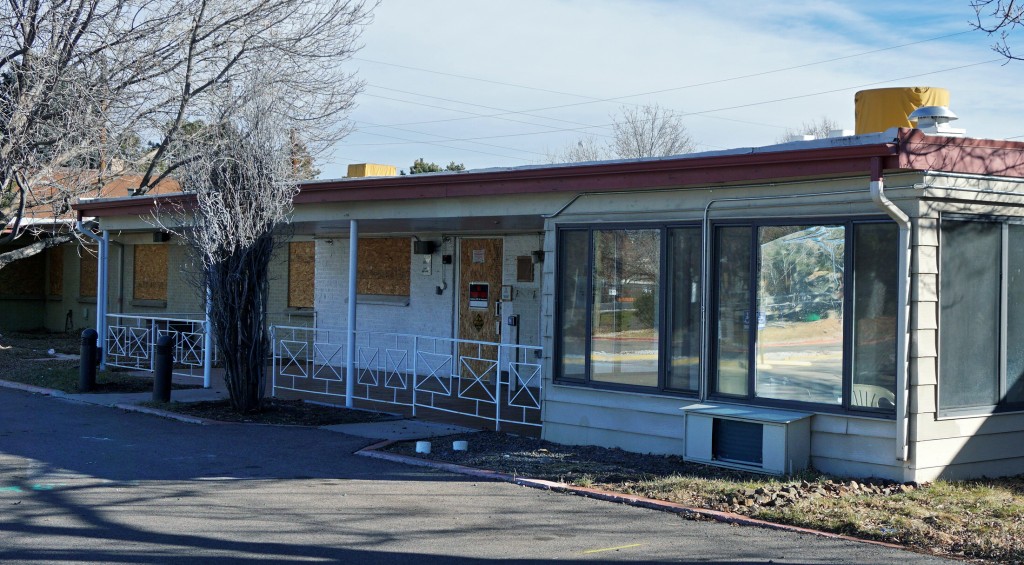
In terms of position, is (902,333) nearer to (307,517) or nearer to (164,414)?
(307,517)

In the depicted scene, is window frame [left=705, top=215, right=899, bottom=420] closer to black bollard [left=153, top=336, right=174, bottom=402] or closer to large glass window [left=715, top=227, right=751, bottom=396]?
large glass window [left=715, top=227, right=751, bottom=396]

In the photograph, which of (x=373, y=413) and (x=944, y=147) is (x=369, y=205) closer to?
(x=373, y=413)

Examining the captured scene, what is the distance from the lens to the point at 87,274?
85.3 ft

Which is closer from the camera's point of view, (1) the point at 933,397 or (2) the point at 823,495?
(2) the point at 823,495

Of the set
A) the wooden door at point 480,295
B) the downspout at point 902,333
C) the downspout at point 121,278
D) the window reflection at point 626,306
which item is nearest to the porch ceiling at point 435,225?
the wooden door at point 480,295

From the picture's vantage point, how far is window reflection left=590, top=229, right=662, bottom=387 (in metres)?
9.98

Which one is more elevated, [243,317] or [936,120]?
[936,120]

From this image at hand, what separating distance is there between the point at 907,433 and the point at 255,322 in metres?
7.75

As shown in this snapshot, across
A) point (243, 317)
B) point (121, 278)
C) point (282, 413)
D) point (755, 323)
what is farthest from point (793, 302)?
point (121, 278)

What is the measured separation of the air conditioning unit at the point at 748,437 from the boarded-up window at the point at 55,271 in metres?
22.2

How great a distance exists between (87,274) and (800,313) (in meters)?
21.7

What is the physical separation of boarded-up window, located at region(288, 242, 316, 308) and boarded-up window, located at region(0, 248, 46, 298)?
1101cm

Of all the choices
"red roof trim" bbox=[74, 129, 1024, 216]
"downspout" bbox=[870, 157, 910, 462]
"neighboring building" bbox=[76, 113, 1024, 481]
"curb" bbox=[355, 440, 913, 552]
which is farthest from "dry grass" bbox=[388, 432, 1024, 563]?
"red roof trim" bbox=[74, 129, 1024, 216]

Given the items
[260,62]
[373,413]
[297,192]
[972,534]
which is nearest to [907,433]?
[972,534]
